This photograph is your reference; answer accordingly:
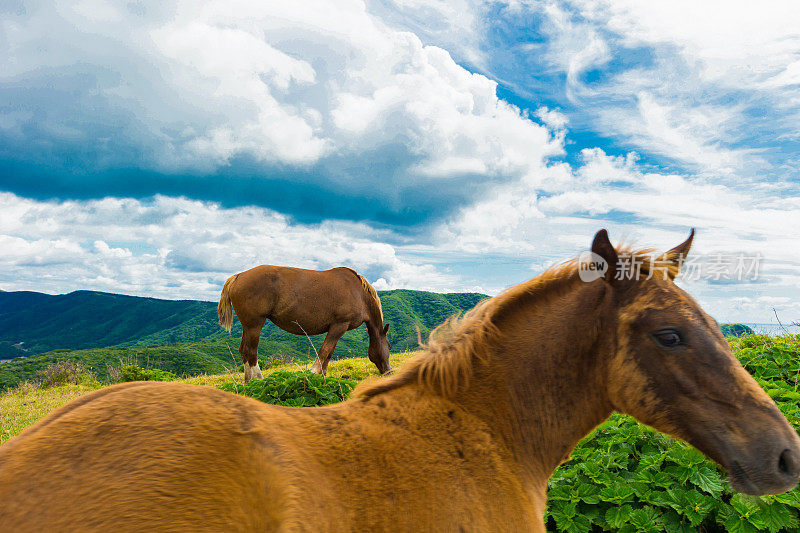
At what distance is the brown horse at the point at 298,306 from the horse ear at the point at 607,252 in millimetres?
9839

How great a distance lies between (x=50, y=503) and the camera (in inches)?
64.7

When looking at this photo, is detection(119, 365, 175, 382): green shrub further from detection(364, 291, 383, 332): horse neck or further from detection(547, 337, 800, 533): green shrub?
detection(547, 337, 800, 533): green shrub

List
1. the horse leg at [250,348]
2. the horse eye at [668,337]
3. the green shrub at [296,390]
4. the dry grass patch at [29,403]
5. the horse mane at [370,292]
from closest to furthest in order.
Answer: the horse eye at [668,337] < the green shrub at [296,390] < the dry grass patch at [29,403] < the horse leg at [250,348] < the horse mane at [370,292]

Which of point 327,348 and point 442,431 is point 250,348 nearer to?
point 327,348

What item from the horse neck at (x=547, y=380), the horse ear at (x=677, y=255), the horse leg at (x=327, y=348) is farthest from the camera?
the horse leg at (x=327, y=348)

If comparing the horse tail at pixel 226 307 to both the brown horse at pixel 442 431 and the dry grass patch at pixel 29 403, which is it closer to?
the dry grass patch at pixel 29 403

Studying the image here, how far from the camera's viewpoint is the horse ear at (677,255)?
10.1 feet

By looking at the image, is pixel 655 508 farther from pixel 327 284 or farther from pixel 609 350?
pixel 327 284

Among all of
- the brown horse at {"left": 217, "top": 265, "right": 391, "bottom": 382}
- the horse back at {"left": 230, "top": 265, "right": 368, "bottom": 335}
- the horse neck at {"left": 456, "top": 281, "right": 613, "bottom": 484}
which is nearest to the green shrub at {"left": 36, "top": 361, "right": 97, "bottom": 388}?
the brown horse at {"left": 217, "top": 265, "right": 391, "bottom": 382}

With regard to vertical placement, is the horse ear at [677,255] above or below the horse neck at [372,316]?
above

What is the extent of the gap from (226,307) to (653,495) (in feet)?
38.6

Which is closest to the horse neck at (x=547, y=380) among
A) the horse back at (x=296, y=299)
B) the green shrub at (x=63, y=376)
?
the horse back at (x=296, y=299)

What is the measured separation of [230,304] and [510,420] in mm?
11684

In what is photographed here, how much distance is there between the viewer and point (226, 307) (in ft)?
42.4
